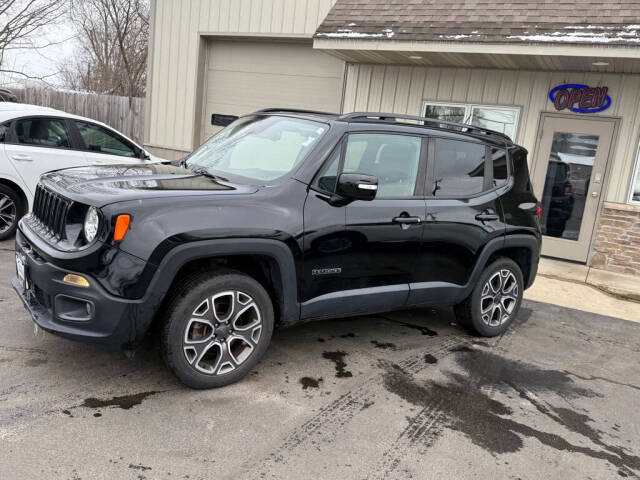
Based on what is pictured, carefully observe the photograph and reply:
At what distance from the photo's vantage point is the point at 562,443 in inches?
138

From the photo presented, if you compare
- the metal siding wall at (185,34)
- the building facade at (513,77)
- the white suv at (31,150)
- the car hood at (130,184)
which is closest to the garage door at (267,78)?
the building facade at (513,77)

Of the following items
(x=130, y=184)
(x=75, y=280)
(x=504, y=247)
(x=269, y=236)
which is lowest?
(x=75, y=280)

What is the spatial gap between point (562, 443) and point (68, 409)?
2949 millimetres

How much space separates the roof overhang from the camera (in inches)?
287

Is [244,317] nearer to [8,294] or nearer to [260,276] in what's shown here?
[260,276]

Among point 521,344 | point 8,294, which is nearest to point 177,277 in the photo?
point 8,294

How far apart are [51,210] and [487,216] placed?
3.45 meters

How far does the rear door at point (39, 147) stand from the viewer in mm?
6730

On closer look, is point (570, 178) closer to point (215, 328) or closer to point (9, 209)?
point (215, 328)

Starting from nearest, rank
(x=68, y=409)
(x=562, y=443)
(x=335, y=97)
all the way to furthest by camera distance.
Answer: (x=68, y=409)
(x=562, y=443)
(x=335, y=97)

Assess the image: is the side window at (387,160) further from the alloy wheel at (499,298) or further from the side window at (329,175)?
the alloy wheel at (499,298)

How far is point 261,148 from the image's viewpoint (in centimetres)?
436

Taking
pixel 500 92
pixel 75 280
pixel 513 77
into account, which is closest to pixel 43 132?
pixel 75 280

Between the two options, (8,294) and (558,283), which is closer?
(8,294)
